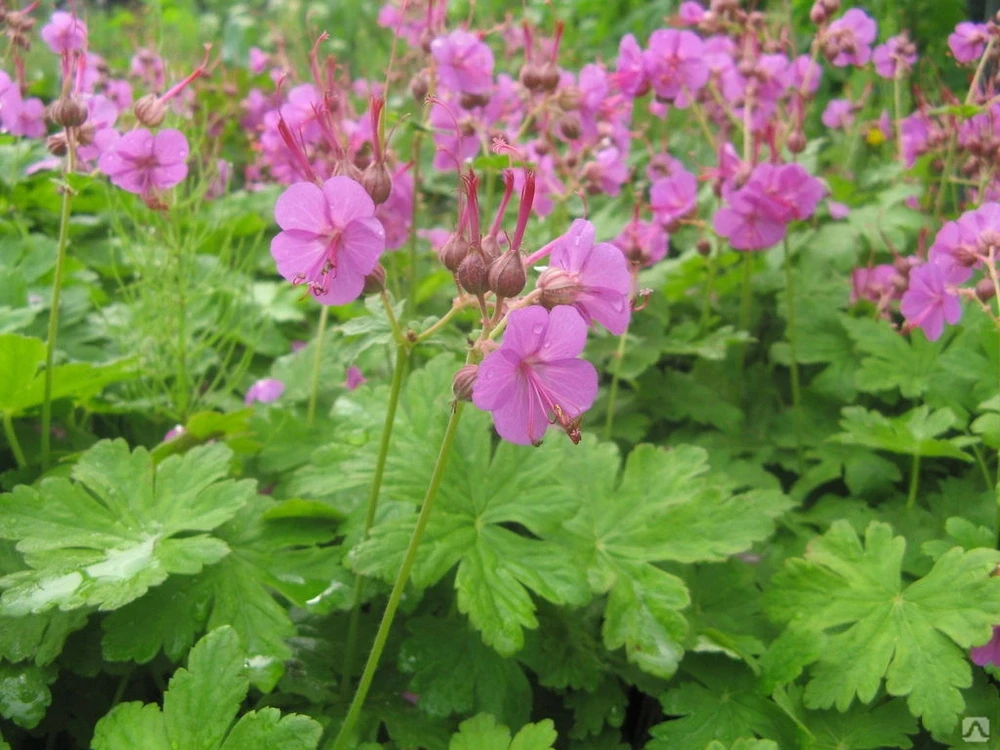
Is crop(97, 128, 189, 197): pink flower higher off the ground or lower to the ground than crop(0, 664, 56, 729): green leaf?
higher

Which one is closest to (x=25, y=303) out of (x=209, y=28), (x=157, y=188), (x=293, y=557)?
(x=157, y=188)

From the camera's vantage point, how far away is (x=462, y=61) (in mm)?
1973

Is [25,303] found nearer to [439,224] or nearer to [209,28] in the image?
[439,224]

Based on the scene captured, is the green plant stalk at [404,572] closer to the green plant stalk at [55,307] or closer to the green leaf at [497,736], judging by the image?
the green leaf at [497,736]

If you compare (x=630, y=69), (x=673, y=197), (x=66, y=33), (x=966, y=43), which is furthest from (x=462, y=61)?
(x=966, y=43)

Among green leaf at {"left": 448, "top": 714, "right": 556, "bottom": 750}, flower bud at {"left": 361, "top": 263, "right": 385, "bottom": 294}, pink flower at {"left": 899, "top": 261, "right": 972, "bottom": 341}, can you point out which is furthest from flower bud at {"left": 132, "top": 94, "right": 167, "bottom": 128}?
pink flower at {"left": 899, "top": 261, "right": 972, "bottom": 341}

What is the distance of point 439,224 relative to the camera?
3.60 metres

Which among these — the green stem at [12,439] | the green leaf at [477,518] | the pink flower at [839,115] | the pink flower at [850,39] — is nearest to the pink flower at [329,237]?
the green leaf at [477,518]

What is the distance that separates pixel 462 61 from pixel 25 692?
4.84 feet

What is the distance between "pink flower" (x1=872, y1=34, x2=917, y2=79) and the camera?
2402mm

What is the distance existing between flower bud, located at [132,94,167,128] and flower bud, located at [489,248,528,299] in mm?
900

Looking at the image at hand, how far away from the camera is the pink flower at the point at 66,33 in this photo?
5.42 ft

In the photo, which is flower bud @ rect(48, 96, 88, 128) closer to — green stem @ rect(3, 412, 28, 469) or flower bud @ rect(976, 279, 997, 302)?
green stem @ rect(3, 412, 28, 469)

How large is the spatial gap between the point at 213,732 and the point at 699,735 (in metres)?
0.74
